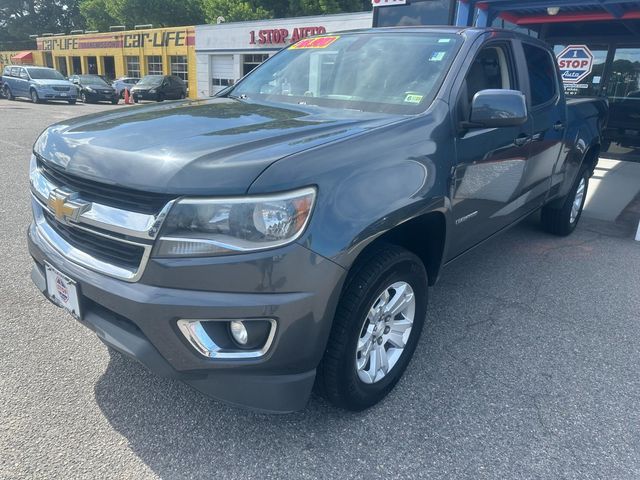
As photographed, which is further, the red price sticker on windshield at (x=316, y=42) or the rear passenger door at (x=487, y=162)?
the red price sticker on windshield at (x=316, y=42)

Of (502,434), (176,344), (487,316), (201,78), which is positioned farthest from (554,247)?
(201,78)

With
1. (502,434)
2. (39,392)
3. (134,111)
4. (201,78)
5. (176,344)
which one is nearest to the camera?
(176,344)

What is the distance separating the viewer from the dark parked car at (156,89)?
949 inches

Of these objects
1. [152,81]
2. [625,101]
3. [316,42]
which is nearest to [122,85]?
[152,81]

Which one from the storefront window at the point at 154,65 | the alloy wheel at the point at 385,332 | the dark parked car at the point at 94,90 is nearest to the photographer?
the alloy wheel at the point at 385,332

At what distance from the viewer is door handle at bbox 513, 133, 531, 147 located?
3336 millimetres

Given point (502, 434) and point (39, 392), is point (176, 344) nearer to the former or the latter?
point (39, 392)

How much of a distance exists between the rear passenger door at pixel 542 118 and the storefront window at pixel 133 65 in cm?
3605

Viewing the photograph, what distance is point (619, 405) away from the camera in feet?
8.45

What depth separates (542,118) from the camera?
3.78m

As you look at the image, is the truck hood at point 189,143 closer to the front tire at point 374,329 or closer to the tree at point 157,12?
the front tire at point 374,329

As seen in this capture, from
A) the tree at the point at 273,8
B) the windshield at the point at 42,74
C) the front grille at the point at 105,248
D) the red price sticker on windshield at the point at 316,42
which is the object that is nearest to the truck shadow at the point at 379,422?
the front grille at the point at 105,248

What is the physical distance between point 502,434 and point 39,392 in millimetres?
2250

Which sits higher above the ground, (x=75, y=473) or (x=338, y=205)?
(x=338, y=205)
